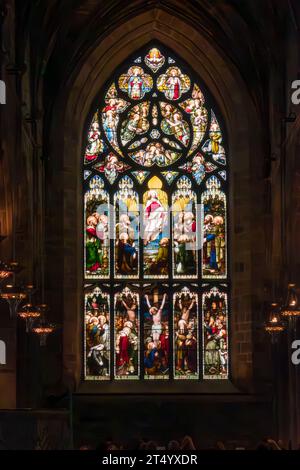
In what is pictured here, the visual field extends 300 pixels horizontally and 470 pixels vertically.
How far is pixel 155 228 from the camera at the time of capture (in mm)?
29656

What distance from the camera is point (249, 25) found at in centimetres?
2741

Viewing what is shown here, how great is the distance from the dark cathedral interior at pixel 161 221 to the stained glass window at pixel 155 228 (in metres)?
0.03

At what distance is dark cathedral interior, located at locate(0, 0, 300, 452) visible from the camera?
26.5 m

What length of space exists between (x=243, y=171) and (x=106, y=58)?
4328 millimetres

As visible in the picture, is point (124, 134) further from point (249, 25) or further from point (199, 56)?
point (249, 25)

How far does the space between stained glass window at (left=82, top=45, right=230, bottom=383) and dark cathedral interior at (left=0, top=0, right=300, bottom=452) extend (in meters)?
0.03

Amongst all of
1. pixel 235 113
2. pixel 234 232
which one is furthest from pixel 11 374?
pixel 235 113

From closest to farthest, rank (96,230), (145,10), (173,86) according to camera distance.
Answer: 1. (145,10)
2. (96,230)
3. (173,86)

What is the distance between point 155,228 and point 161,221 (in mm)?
229
